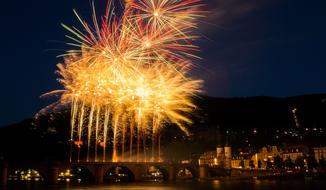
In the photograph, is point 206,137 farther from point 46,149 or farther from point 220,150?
point 46,149

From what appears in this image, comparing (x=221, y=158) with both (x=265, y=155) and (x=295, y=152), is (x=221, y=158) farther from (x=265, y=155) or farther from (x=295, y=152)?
(x=295, y=152)

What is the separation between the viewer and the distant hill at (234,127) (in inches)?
5433

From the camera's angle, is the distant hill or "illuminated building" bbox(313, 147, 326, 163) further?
the distant hill

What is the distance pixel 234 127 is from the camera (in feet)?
591

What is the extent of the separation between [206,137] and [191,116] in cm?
1304

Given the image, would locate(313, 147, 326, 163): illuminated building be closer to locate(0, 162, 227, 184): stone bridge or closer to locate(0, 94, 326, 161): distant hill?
locate(0, 94, 326, 161): distant hill

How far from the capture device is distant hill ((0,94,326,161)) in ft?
453

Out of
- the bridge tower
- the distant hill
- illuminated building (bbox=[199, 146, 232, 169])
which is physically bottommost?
the bridge tower

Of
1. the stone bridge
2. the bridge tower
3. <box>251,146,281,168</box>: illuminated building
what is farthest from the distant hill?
the bridge tower

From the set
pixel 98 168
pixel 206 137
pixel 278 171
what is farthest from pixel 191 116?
pixel 98 168

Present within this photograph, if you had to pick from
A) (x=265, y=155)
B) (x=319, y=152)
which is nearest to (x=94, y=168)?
(x=319, y=152)

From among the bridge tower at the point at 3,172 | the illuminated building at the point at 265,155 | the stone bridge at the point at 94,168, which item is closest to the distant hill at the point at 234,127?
the illuminated building at the point at 265,155

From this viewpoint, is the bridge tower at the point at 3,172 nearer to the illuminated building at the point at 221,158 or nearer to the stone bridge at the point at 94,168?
the stone bridge at the point at 94,168

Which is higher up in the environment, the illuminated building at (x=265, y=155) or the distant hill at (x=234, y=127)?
the distant hill at (x=234, y=127)
